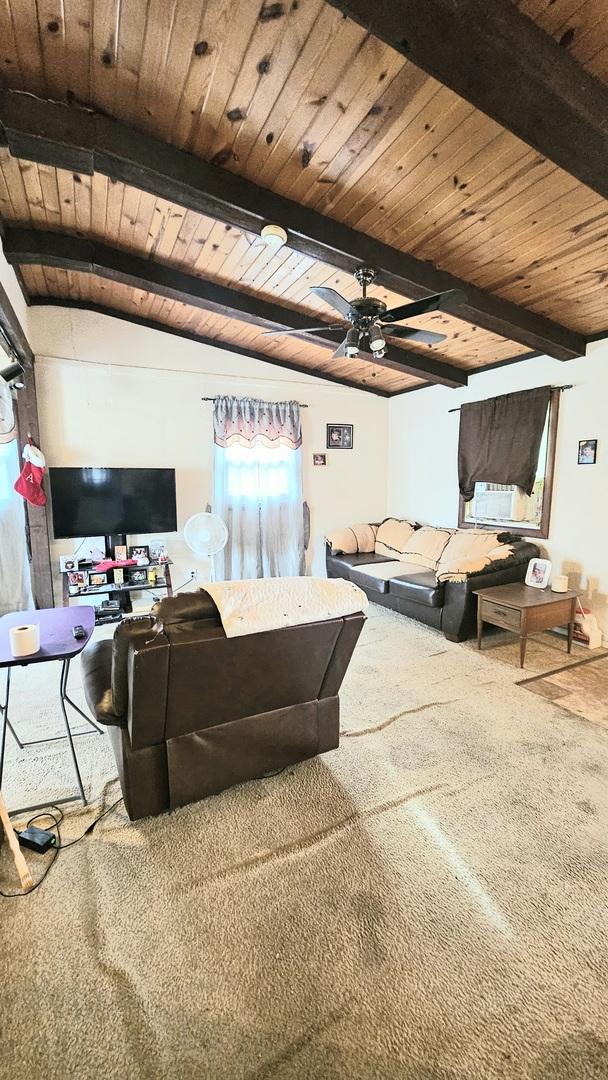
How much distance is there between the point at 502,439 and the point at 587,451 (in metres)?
0.80

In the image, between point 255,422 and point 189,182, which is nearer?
point 189,182

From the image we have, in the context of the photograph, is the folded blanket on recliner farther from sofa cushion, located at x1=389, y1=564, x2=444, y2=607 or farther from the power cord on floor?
sofa cushion, located at x1=389, y1=564, x2=444, y2=607

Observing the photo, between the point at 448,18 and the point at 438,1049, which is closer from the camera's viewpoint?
the point at 438,1049

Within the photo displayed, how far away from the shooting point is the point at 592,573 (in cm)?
369

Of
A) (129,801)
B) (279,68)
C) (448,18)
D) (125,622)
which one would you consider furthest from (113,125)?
(129,801)

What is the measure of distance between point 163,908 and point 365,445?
5.14 m

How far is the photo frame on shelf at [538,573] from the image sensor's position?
12.1 feet

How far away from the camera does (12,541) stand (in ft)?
13.4

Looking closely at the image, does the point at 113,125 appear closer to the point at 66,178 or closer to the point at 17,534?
the point at 66,178

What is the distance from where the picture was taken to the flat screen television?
395 centimetres

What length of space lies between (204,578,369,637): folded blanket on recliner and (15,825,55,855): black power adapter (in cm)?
105

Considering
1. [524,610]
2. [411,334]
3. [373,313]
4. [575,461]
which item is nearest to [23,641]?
[373,313]

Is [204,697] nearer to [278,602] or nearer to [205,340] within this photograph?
[278,602]

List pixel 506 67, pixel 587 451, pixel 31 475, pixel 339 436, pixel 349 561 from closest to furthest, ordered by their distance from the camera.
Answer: pixel 506 67
pixel 587 451
pixel 31 475
pixel 349 561
pixel 339 436
